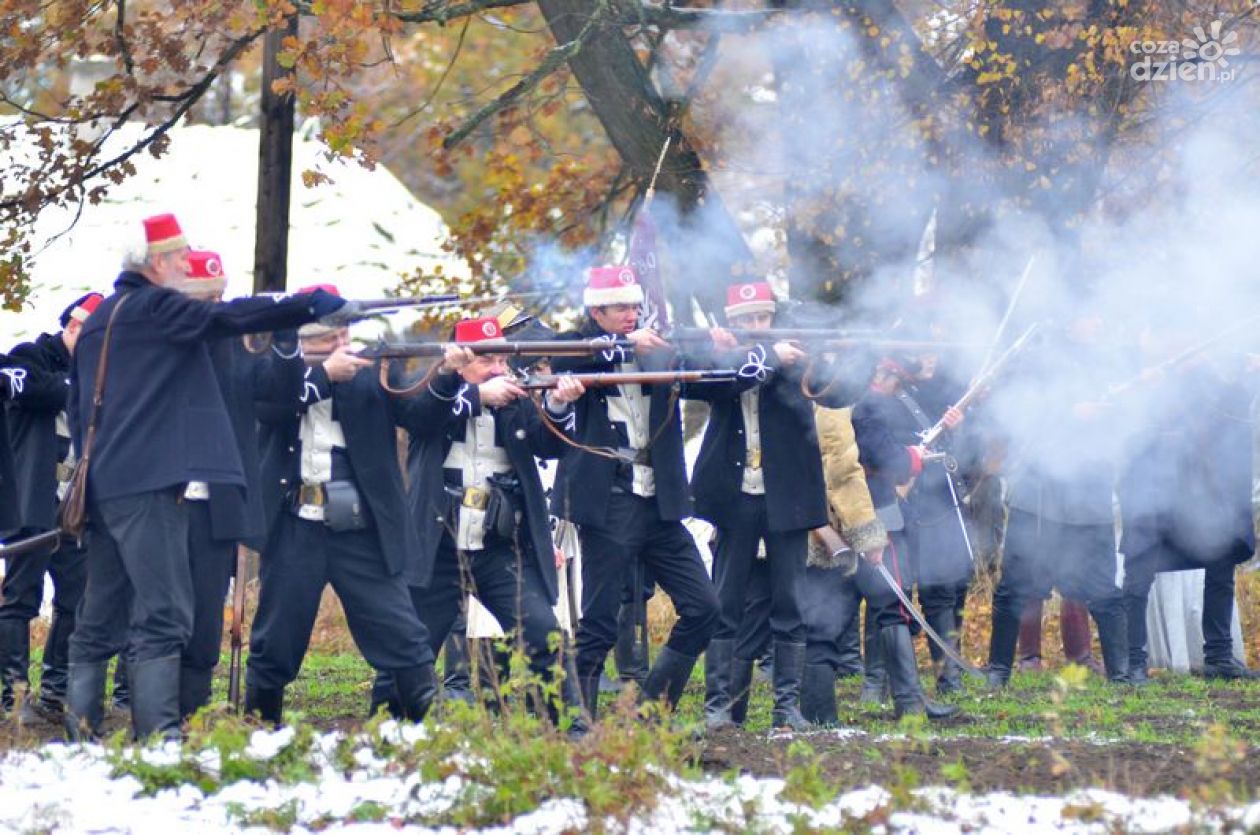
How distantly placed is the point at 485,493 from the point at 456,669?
1895mm

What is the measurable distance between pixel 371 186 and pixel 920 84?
505 inches

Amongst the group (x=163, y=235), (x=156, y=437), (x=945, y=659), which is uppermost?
(x=163, y=235)

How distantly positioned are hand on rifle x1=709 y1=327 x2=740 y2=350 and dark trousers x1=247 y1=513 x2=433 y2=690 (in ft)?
6.74

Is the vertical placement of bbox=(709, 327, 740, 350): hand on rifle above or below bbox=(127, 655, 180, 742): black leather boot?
above

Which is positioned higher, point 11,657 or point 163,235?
point 163,235

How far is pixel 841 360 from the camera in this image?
984 cm

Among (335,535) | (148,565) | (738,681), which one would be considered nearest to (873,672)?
(738,681)

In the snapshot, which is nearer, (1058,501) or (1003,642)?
(1003,642)

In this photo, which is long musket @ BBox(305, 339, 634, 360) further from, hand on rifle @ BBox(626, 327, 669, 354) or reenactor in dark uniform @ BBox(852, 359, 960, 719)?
reenactor in dark uniform @ BBox(852, 359, 960, 719)

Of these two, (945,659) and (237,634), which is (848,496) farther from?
(237,634)

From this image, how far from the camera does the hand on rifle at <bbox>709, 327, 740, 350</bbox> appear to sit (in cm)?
943

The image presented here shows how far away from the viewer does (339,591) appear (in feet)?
27.5

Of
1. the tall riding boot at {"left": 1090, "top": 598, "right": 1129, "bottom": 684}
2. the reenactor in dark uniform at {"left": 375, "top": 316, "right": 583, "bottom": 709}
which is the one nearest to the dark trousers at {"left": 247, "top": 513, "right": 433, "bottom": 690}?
the reenactor in dark uniform at {"left": 375, "top": 316, "right": 583, "bottom": 709}

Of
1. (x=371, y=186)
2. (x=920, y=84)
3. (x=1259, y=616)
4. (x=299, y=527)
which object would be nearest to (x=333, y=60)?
(x=920, y=84)
